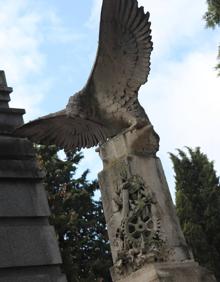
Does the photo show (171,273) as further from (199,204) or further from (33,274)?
(199,204)

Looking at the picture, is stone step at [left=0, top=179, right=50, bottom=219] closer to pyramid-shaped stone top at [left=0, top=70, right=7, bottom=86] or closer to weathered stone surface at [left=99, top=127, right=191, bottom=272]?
weathered stone surface at [left=99, top=127, right=191, bottom=272]

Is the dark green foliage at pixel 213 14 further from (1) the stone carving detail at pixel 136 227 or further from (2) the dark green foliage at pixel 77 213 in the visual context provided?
(2) the dark green foliage at pixel 77 213

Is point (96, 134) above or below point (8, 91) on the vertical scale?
below

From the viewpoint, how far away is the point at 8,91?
7.79 m

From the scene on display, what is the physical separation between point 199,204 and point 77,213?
17.9 ft

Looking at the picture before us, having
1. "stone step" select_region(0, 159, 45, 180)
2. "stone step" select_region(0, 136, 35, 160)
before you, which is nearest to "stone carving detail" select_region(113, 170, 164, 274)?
"stone step" select_region(0, 159, 45, 180)

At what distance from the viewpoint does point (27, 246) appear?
21.6 feet

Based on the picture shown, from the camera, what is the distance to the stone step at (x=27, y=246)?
21.0 ft

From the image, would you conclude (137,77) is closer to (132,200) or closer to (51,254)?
(132,200)

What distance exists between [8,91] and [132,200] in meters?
2.78

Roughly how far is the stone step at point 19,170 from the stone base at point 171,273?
6.75 ft

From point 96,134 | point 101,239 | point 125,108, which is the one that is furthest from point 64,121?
point 101,239

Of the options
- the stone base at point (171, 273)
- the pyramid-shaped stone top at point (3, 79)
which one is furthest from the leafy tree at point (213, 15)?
the stone base at point (171, 273)

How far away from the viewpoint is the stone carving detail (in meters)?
5.58
